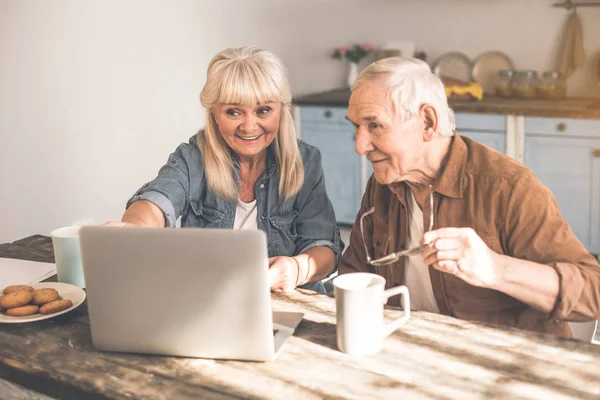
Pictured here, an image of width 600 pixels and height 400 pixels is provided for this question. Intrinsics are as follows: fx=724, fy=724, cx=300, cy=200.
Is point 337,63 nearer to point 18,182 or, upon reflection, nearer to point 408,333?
point 18,182

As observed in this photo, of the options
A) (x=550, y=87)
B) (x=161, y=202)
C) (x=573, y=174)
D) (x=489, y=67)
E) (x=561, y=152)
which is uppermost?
(x=489, y=67)

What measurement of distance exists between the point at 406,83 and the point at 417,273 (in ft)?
1.66

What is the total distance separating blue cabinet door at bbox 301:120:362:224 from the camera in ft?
15.4

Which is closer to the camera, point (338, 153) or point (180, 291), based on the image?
point (180, 291)

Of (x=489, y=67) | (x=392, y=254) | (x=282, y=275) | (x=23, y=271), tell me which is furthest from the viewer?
(x=489, y=67)

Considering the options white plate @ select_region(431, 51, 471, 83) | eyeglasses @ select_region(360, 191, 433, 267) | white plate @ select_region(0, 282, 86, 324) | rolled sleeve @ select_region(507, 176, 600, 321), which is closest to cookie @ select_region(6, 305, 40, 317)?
white plate @ select_region(0, 282, 86, 324)

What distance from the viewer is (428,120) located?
1.76 metres

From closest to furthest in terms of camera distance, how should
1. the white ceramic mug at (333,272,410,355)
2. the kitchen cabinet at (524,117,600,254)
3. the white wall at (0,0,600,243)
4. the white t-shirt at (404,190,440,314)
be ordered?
the white ceramic mug at (333,272,410,355)
the white t-shirt at (404,190,440,314)
the white wall at (0,0,600,243)
the kitchen cabinet at (524,117,600,254)

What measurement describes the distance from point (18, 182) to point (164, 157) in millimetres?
1031

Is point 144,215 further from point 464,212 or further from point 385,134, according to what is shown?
point 464,212

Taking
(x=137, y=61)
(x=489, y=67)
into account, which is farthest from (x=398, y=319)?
(x=489, y=67)

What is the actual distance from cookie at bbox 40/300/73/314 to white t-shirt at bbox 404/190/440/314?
0.86 meters

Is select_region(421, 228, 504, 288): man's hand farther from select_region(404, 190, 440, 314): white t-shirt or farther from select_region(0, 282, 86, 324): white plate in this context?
select_region(0, 282, 86, 324): white plate

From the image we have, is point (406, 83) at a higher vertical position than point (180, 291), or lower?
higher
